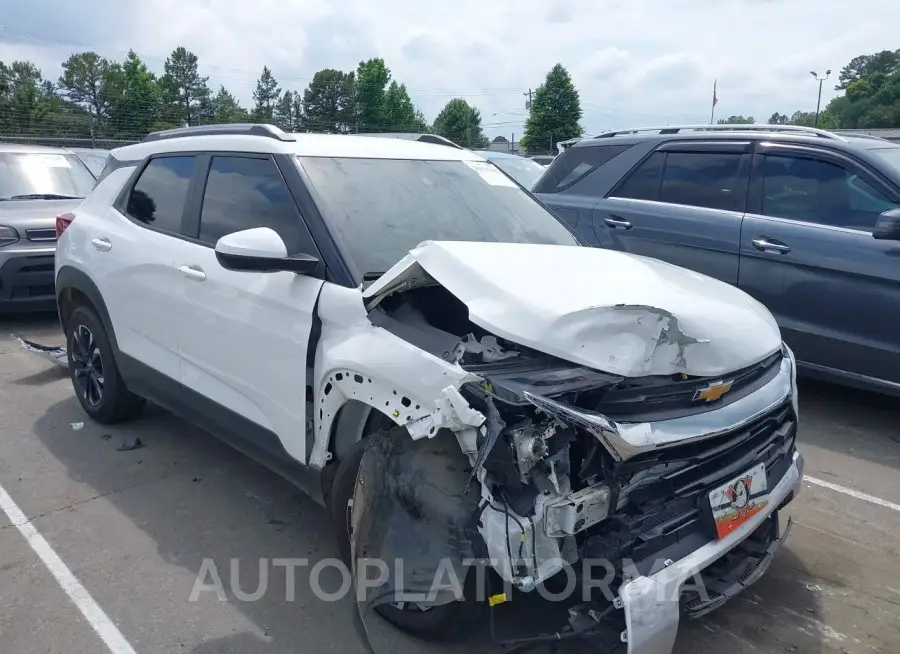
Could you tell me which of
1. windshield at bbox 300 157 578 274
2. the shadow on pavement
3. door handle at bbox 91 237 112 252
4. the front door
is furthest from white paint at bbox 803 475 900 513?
door handle at bbox 91 237 112 252

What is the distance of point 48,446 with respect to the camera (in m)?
4.72

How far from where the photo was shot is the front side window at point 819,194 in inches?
196

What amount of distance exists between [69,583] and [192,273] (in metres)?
1.50

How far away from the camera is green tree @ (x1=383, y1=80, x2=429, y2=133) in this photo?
7075cm

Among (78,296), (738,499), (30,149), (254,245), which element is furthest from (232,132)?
(30,149)

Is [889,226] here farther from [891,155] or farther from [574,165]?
[574,165]

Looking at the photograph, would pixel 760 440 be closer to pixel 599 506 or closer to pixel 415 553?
pixel 599 506

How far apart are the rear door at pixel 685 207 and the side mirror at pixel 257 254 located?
138 inches

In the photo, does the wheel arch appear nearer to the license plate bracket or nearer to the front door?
the front door

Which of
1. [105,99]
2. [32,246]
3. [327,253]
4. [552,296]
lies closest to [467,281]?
[552,296]

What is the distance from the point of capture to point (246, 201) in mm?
3588

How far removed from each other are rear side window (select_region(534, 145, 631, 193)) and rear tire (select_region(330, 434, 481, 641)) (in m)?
4.49

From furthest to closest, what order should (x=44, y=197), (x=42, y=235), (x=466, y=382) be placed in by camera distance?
(x=44, y=197) < (x=42, y=235) < (x=466, y=382)

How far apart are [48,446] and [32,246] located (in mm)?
3877
